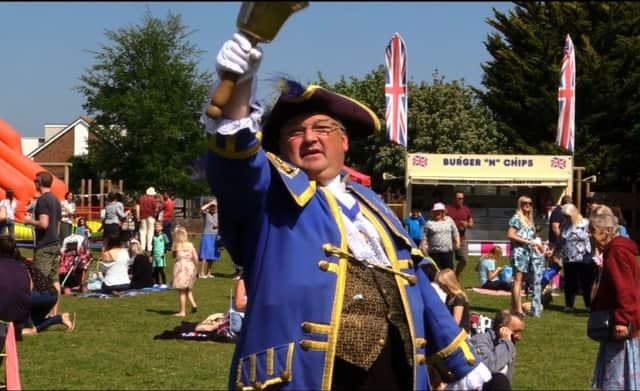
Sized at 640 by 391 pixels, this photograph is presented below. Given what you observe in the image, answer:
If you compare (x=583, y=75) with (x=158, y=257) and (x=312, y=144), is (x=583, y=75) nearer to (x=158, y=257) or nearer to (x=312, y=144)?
(x=158, y=257)

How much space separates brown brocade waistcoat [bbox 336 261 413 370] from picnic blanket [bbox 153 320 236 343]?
7.19 metres

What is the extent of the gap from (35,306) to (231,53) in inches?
353

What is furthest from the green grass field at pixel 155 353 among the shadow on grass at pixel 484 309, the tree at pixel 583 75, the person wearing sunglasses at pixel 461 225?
the tree at pixel 583 75

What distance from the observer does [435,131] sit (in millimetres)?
48812

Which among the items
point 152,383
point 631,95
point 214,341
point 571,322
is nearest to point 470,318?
point 152,383

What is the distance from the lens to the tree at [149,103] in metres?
42.8

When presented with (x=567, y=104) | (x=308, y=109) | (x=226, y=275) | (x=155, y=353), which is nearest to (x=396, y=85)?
(x=567, y=104)

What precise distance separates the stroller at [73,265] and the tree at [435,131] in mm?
31070

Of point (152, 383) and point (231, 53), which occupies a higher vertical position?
point (231, 53)

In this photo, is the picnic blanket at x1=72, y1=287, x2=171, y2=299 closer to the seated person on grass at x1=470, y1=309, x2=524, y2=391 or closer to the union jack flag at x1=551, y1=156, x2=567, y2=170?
the seated person on grass at x1=470, y1=309, x2=524, y2=391

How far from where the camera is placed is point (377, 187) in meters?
49.7

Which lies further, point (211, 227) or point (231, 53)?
point (211, 227)

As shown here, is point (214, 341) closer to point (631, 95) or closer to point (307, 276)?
point (307, 276)

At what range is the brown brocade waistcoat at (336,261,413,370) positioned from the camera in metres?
3.67
